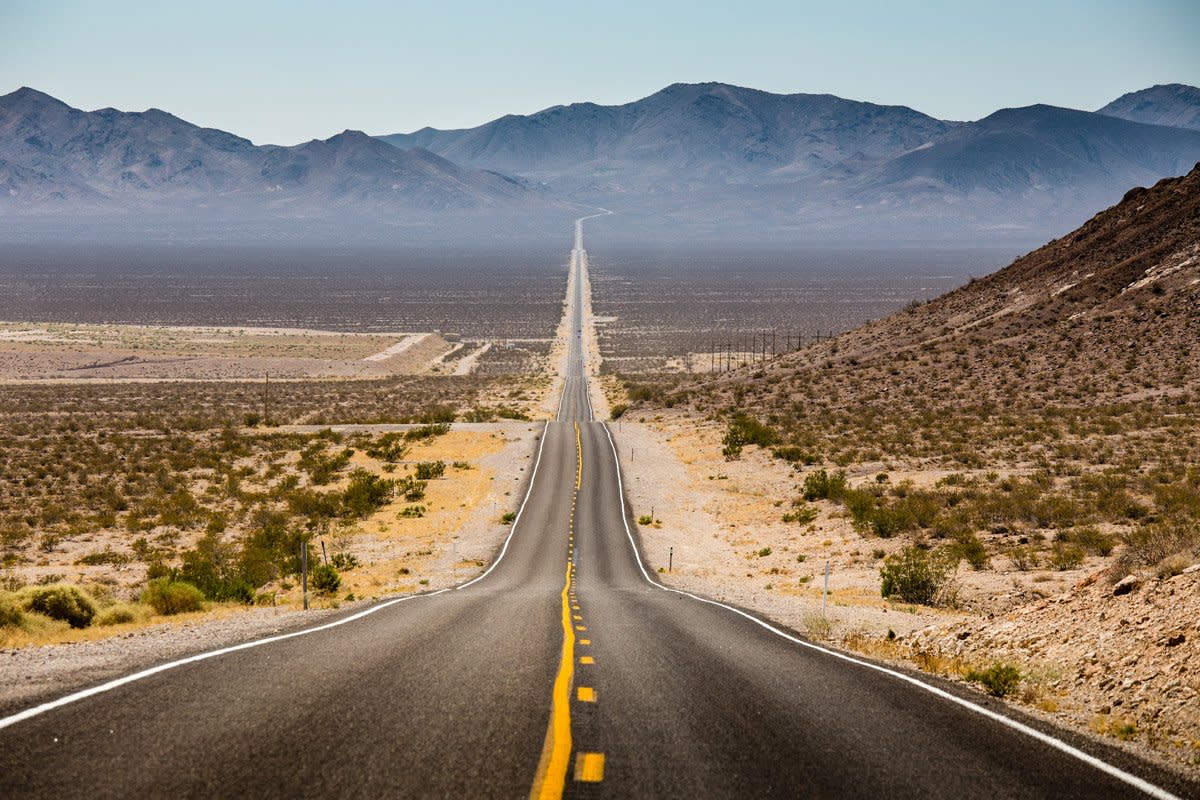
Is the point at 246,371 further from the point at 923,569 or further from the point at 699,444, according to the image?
the point at 923,569

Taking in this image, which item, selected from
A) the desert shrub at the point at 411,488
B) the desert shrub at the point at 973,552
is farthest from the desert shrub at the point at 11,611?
the desert shrub at the point at 411,488

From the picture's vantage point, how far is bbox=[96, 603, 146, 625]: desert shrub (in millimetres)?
17469

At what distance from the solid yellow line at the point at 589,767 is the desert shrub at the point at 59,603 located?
13464mm

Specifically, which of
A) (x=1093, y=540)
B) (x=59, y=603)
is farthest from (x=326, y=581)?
(x=1093, y=540)

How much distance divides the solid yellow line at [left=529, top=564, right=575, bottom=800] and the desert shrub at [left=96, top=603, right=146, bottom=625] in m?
11.1

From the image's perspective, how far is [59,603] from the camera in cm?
1680

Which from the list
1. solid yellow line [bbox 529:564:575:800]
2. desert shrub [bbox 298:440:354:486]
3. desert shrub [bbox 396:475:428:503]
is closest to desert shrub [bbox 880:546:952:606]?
solid yellow line [bbox 529:564:575:800]

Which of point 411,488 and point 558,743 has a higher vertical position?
point 558,743

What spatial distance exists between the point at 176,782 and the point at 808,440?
5161 cm

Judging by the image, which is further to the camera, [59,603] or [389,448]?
[389,448]

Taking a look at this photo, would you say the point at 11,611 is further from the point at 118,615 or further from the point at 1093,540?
the point at 1093,540

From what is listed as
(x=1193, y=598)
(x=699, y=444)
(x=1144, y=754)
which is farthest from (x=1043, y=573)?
(x=699, y=444)

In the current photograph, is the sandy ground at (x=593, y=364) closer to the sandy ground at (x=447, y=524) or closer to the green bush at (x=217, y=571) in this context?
the sandy ground at (x=447, y=524)

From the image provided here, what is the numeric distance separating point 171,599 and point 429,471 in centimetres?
3511
